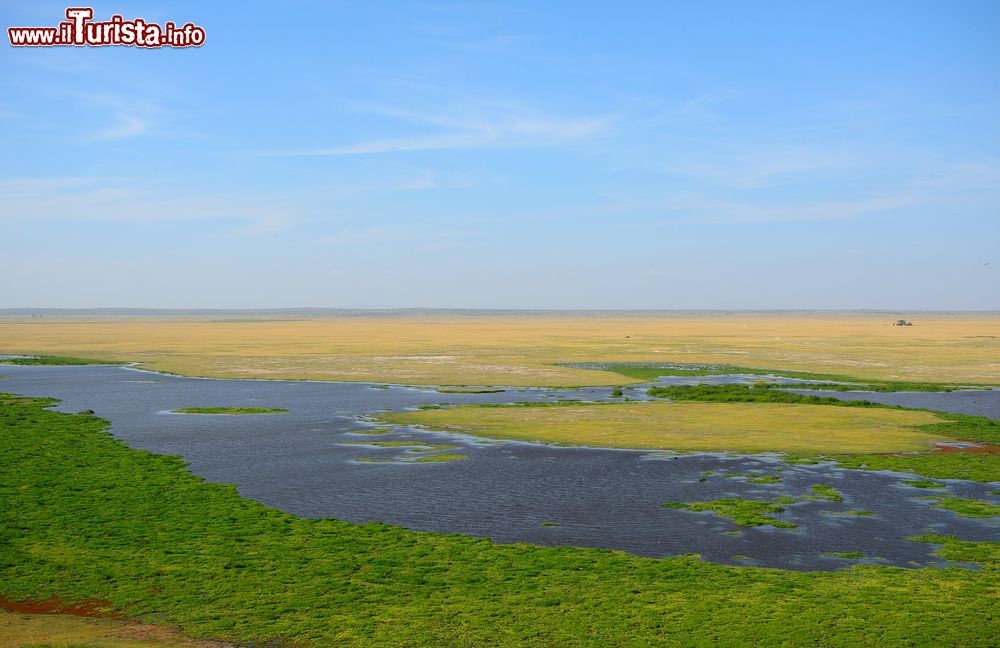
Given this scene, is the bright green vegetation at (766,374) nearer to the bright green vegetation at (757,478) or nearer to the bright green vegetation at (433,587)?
the bright green vegetation at (757,478)

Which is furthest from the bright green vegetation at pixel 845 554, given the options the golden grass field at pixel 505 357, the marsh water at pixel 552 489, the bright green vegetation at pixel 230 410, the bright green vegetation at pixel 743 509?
the golden grass field at pixel 505 357

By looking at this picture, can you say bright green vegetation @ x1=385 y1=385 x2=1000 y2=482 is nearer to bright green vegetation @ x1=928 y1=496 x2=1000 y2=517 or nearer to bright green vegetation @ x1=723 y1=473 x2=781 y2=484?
bright green vegetation @ x1=723 y1=473 x2=781 y2=484

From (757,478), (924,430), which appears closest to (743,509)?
(757,478)

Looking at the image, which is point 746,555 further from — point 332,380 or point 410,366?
point 410,366

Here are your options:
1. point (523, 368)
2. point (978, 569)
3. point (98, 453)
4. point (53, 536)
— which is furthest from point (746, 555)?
point (523, 368)

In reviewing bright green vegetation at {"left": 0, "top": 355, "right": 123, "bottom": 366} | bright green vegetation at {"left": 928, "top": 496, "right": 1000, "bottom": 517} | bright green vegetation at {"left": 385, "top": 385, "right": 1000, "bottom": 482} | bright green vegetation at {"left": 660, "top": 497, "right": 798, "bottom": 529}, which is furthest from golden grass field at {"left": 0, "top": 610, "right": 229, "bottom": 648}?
bright green vegetation at {"left": 0, "top": 355, "right": 123, "bottom": 366}

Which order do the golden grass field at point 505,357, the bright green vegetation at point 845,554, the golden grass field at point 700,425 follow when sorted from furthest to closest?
the golden grass field at point 505,357 < the golden grass field at point 700,425 < the bright green vegetation at point 845,554

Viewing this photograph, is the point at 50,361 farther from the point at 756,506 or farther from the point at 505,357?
the point at 756,506

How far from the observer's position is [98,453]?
1353 inches

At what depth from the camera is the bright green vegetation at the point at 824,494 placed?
2682 cm

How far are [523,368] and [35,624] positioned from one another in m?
63.3

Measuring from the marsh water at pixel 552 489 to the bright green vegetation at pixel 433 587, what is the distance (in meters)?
1.42

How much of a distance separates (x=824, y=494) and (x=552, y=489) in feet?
28.6

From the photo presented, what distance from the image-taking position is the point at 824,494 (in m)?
27.5
